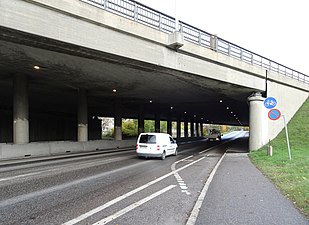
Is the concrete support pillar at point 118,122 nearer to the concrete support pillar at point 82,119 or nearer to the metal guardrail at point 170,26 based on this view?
the concrete support pillar at point 82,119

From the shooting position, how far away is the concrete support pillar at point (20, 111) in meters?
18.3

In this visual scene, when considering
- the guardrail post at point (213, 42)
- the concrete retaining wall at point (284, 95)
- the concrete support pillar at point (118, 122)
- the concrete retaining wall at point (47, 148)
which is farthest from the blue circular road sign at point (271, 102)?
the concrete support pillar at point (118, 122)

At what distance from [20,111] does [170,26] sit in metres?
12.5

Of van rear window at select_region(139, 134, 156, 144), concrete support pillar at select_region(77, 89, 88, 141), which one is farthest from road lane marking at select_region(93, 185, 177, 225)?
concrete support pillar at select_region(77, 89, 88, 141)

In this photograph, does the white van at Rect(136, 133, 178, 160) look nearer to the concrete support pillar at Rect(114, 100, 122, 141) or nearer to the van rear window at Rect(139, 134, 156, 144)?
the van rear window at Rect(139, 134, 156, 144)

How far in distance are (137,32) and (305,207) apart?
33.2ft

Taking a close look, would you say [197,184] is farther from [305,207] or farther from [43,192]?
[43,192]

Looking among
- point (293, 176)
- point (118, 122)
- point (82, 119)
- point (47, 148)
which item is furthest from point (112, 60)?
point (118, 122)

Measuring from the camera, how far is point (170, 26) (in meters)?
14.7

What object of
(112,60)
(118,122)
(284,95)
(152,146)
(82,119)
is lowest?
(152,146)

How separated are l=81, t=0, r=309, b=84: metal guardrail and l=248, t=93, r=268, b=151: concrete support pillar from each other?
120 inches

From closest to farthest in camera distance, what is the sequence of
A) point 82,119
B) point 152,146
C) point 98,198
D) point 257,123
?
point 98,198 → point 152,146 → point 257,123 → point 82,119

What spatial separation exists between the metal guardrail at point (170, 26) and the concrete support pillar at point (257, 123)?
3.04 m

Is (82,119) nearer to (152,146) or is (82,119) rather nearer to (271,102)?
(152,146)
